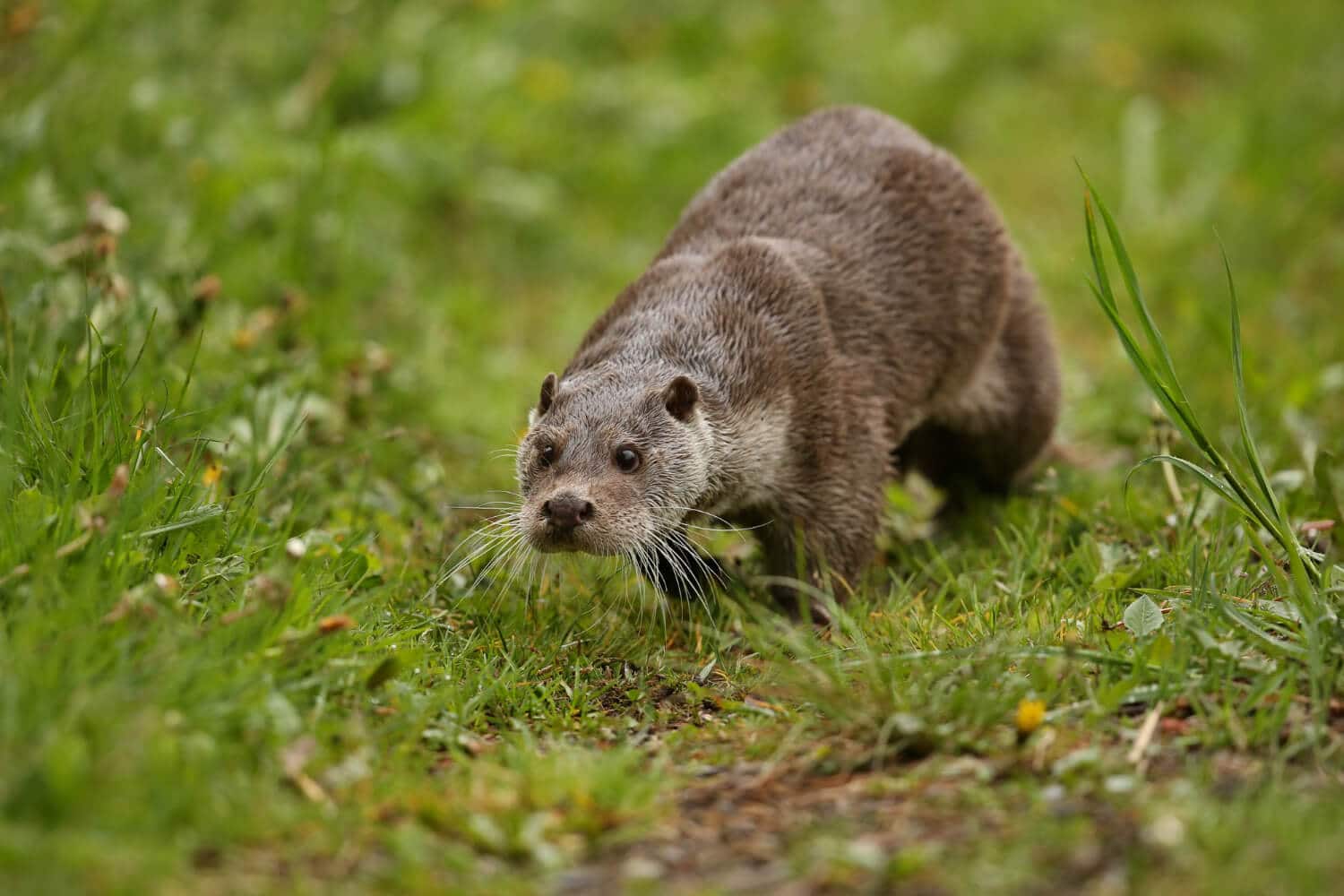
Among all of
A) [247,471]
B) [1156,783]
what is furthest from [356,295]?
[1156,783]

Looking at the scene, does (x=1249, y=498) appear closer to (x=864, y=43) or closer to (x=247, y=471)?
(x=247, y=471)

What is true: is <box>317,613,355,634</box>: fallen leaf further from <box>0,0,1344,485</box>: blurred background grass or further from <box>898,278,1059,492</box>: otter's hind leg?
<box>898,278,1059,492</box>: otter's hind leg

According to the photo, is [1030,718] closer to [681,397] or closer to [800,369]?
[681,397]

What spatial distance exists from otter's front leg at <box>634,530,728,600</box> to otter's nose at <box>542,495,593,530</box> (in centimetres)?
22

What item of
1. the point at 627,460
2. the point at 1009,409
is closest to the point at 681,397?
the point at 627,460

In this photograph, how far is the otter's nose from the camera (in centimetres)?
409

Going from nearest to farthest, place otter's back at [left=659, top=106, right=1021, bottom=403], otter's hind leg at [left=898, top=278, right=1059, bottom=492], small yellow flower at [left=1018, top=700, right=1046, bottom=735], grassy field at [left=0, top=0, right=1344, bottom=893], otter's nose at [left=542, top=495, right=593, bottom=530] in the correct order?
grassy field at [left=0, top=0, right=1344, bottom=893]
small yellow flower at [left=1018, top=700, right=1046, bottom=735]
otter's nose at [left=542, top=495, right=593, bottom=530]
otter's back at [left=659, top=106, right=1021, bottom=403]
otter's hind leg at [left=898, top=278, right=1059, bottom=492]

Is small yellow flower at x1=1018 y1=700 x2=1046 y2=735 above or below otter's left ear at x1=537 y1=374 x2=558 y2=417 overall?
below

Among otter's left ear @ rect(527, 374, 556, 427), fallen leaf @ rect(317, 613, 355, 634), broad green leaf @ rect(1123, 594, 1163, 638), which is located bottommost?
broad green leaf @ rect(1123, 594, 1163, 638)

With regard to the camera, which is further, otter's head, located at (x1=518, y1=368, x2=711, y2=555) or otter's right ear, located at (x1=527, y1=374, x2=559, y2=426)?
otter's right ear, located at (x1=527, y1=374, x2=559, y2=426)

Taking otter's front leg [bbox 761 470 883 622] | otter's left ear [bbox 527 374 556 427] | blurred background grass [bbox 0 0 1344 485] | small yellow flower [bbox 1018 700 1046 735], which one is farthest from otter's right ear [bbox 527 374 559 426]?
small yellow flower [bbox 1018 700 1046 735]

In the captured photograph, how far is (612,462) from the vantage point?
169 inches

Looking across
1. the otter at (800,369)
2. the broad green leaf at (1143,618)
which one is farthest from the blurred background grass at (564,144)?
the broad green leaf at (1143,618)

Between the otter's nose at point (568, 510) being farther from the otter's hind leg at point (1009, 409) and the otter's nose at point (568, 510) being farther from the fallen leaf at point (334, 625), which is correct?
the otter's hind leg at point (1009, 409)
